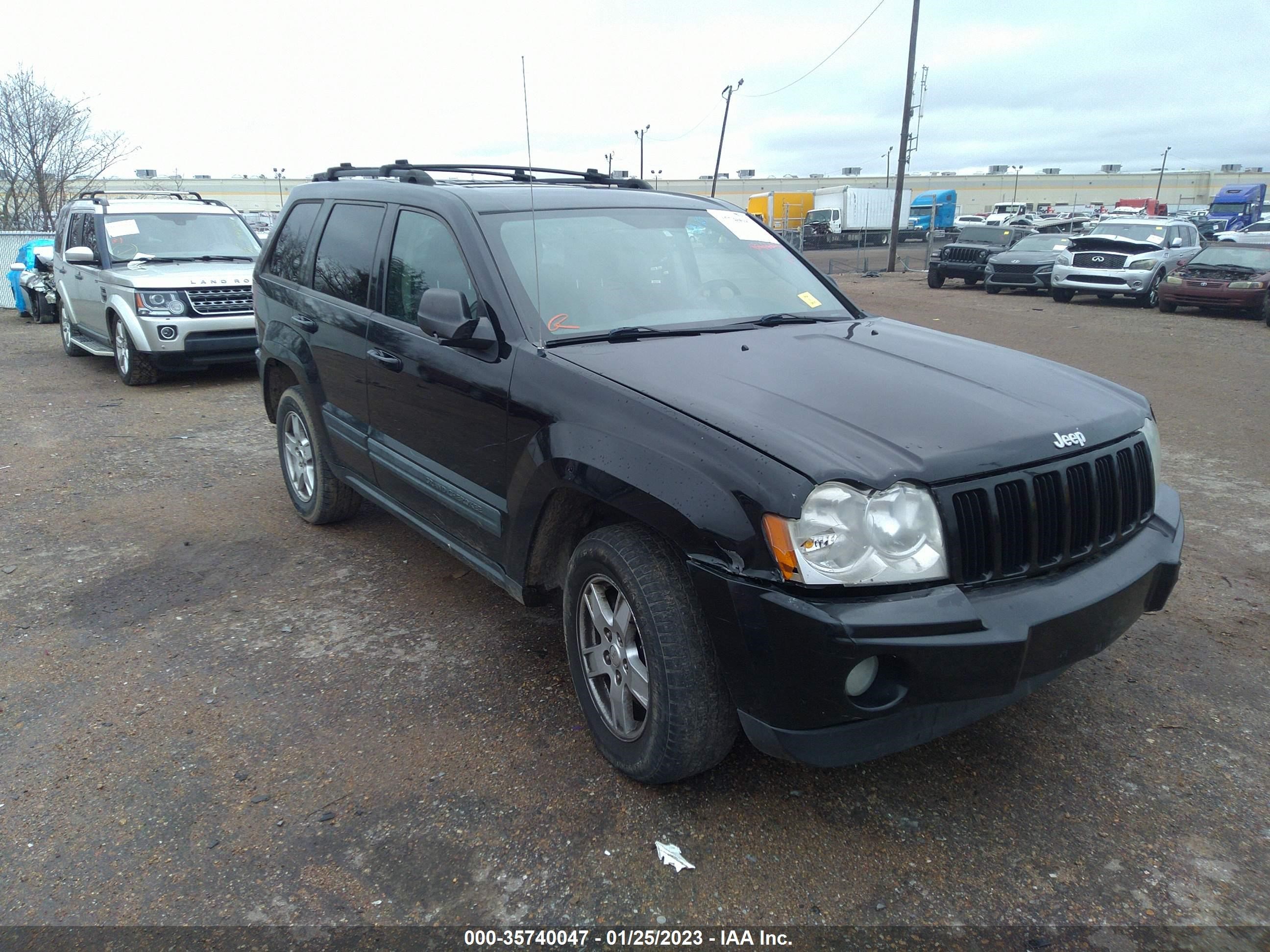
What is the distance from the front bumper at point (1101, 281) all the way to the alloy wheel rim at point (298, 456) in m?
18.1

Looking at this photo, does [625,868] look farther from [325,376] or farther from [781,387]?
[325,376]

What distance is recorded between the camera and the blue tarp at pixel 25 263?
1627 cm

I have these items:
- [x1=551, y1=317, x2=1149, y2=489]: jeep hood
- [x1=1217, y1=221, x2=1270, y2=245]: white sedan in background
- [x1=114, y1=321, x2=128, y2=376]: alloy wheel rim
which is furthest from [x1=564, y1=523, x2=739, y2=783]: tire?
[x1=1217, y1=221, x2=1270, y2=245]: white sedan in background

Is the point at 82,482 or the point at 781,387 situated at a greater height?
the point at 781,387

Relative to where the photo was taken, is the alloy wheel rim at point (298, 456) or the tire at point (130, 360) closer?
the alloy wheel rim at point (298, 456)

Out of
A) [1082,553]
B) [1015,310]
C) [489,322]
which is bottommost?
[1015,310]

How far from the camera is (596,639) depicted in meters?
2.95

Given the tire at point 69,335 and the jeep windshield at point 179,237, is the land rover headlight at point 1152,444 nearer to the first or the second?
the jeep windshield at point 179,237

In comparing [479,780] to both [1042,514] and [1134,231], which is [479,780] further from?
[1134,231]

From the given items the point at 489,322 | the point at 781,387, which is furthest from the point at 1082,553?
the point at 489,322

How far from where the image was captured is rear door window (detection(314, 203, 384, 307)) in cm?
414

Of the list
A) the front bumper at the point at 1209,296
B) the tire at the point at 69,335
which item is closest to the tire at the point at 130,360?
the tire at the point at 69,335

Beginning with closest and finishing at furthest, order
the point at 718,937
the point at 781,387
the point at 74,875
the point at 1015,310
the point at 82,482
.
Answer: the point at 718,937, the point at 74,875, the point at 781,387, the point at 82,482, the point at 1015,310

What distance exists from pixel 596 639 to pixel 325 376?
2385 millimetres
